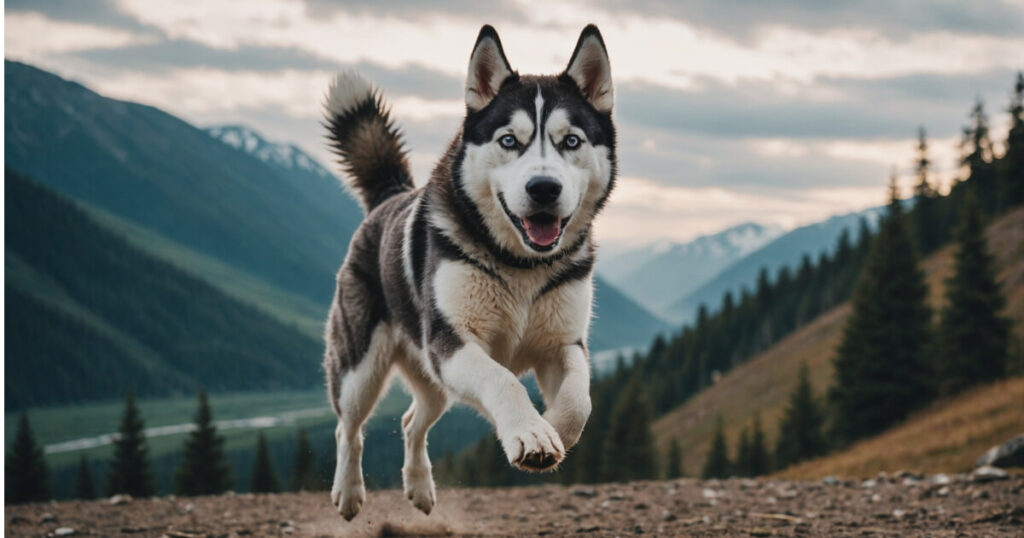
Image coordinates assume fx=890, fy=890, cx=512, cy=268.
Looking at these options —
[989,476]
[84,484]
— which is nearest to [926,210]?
[84,484]

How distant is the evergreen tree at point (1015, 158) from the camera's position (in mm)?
82625

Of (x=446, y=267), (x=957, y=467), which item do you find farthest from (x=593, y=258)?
(x=957, y=467)

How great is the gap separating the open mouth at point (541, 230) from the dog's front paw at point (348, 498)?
4.46 m

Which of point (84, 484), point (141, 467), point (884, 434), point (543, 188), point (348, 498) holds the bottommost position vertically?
point (84, 484)

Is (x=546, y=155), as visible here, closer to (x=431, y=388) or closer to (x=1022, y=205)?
(x=431, y=388)

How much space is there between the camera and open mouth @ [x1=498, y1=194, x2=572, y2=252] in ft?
21.9

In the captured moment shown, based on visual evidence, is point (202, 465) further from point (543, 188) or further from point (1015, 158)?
point (1015, 158)

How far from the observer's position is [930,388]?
2144 inches

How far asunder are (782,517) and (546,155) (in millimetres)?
7141

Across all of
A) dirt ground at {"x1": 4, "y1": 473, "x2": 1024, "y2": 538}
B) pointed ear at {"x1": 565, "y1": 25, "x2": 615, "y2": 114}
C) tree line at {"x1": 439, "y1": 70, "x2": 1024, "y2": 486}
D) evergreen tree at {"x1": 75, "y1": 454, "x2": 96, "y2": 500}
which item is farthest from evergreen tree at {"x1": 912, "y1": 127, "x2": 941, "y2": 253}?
pointed ear at {"x1": 565, "y1": 25, "x2": 615, "y2": 114}

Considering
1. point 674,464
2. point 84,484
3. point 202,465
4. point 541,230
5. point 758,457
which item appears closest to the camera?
point 541,230

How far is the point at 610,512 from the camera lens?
1290cm

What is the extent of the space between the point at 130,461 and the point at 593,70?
2520 inches

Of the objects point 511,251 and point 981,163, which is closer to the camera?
point 511,251
